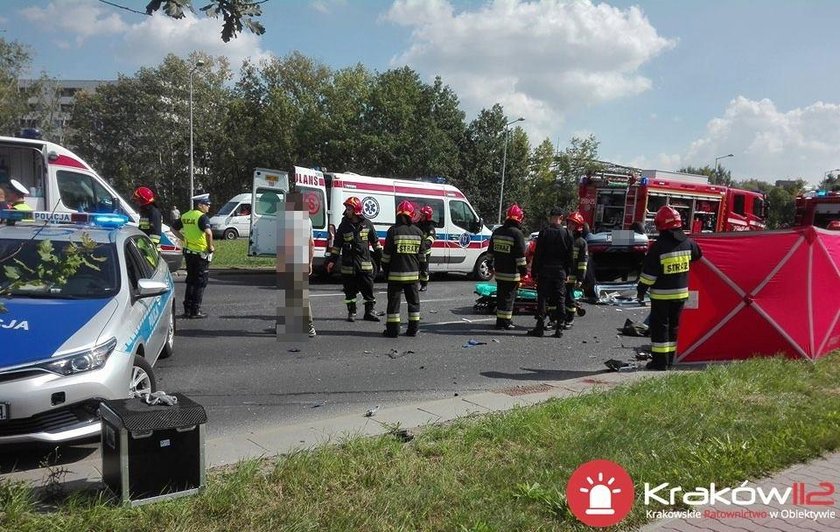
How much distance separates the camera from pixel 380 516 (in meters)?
3.54

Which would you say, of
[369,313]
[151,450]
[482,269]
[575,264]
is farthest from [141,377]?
[482,269]

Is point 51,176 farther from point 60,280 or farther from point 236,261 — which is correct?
point 236,261

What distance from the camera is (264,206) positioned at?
1536cm

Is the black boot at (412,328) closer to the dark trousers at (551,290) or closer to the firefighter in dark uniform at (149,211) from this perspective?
the dark trousers at (551,290)

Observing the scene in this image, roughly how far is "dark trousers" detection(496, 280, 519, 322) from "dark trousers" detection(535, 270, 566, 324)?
1.56ft

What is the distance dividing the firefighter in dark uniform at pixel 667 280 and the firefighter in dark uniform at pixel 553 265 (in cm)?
212

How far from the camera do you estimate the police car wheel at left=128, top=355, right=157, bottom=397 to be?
16.0 feet

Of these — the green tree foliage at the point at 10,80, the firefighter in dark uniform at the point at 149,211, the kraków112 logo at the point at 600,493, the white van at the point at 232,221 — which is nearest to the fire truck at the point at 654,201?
the firefighter in dark uniform at the point at 149,211

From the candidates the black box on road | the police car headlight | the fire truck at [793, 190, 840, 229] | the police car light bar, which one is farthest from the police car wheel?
the fire truck at [793, 190, 840, 229]

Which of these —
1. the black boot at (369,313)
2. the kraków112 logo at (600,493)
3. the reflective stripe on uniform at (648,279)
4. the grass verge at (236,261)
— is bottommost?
the grass verge at (236,261)

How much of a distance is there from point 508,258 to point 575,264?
46.5 inches

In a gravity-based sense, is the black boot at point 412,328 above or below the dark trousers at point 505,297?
below

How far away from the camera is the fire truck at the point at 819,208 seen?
81.0 feet

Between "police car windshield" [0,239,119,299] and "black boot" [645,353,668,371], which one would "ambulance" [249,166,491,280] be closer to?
Result: "police car windshield" [0,239,119,299]
